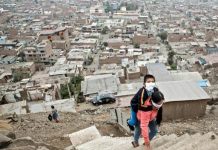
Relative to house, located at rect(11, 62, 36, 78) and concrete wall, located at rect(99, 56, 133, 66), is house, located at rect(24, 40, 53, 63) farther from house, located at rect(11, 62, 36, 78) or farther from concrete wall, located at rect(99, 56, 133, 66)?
concrete wall, located at rect(99, 56, 133, 66)

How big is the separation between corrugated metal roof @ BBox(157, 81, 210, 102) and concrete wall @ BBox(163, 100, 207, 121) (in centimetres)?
14

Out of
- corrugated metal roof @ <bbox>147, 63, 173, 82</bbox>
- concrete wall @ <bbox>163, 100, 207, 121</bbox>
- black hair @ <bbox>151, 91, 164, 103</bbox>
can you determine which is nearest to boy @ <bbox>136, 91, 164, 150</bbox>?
black hair @ <bbox>151, 91, 164, 103</bbox>

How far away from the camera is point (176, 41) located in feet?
125

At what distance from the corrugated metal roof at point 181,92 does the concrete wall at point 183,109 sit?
0.14 metres

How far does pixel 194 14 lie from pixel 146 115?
→ 56.1 meters

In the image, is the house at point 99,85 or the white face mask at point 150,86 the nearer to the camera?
the white face mask at point 150,86

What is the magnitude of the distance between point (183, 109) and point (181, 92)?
1.59 feet

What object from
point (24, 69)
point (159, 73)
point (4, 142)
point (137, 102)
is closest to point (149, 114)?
point (137, 102)

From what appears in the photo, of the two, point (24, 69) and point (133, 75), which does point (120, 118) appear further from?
point (24, 69)

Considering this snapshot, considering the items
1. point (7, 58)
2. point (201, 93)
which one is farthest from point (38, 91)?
point (7, 58)

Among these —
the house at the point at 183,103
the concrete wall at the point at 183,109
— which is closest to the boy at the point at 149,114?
the house at the point at 183,103

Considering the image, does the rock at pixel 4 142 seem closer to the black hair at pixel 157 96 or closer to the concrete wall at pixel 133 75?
the black hair at pixel 157 96

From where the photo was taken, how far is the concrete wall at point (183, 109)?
8766 millimetres

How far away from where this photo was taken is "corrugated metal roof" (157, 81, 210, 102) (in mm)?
8734
